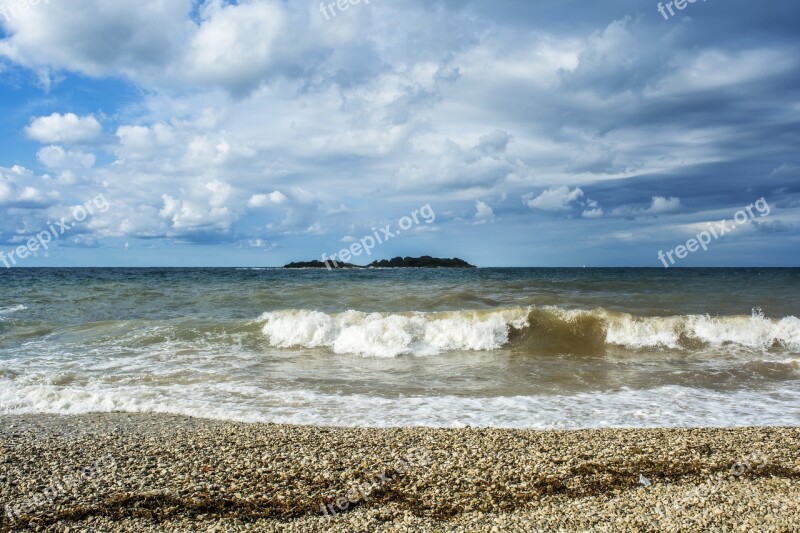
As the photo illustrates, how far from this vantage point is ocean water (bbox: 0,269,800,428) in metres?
8.79

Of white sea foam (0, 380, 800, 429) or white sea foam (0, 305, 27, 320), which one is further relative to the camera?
Result: white sea foam (0, 305, 27, 320)

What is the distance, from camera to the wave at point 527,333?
15.8m

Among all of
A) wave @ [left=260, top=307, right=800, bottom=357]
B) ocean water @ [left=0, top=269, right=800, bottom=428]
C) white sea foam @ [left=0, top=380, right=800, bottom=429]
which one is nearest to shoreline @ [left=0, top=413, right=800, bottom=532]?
white sea foam @ [left=0, top=380, right=800, bottom=429]

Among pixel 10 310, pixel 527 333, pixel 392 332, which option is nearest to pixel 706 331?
pixel 527 333

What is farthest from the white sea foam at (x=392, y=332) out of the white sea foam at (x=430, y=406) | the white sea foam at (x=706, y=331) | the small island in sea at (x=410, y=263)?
the small island in sea at (x=410, y=263)

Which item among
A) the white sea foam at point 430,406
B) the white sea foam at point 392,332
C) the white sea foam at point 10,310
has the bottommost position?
the white sea foam at point 430,406

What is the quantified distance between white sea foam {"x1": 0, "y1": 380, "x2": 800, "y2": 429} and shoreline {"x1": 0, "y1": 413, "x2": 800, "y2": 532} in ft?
3.04

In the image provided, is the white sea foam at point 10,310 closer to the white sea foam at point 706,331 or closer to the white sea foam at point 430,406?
the white sea foam at point 430,406

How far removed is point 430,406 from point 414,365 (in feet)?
13.9

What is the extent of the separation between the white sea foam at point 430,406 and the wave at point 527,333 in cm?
530

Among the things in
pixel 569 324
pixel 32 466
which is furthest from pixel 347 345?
pixel 32 466

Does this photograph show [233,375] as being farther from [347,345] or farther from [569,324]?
[569,324]

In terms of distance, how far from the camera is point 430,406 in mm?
9000

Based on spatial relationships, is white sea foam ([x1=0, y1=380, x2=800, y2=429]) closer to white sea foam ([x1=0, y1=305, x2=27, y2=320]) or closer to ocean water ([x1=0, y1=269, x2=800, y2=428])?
ocean water ([x1=0, y1=269, x2=800, y2=428])
